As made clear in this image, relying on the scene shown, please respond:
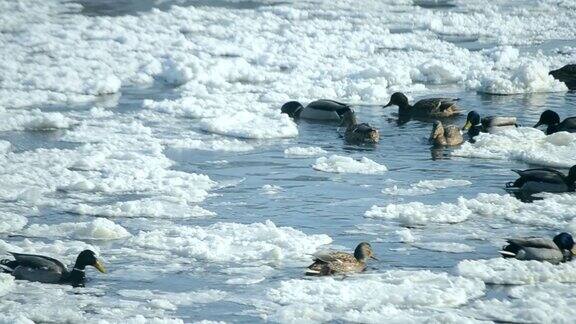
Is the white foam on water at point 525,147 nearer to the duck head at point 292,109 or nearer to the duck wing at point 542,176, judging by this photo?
the duck wing at point 542,176

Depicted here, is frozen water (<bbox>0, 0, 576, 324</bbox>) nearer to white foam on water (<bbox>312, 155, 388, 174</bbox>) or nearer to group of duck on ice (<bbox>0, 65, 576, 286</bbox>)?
white foam on water (<bbox>312, 155, 388, 174</bbox>)

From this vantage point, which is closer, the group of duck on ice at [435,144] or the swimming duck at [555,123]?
the group of duck on ice at [435,144]

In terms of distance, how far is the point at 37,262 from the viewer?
11.6 meters

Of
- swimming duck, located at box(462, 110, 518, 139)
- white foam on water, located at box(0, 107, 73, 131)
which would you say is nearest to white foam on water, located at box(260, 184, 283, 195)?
swimming duck, located at box(462, 110, 518, 139)

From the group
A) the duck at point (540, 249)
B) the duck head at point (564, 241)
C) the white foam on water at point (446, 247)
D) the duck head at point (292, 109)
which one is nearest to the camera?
the duck at point (540, 249)

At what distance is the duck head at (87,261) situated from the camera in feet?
38.3

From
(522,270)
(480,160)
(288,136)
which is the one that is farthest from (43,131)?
(522,270)

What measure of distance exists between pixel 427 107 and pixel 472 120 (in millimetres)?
1284

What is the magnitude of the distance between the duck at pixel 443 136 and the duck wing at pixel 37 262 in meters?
7.56

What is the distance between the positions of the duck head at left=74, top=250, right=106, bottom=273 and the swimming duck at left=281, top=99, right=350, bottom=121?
27.3 ft

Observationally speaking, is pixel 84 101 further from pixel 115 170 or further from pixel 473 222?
pixel 473 222

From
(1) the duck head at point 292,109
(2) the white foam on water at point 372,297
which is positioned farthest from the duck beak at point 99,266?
(1) the duck head at point 292,109

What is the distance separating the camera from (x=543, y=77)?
2180 cm

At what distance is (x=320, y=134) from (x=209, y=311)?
27.8 ft
